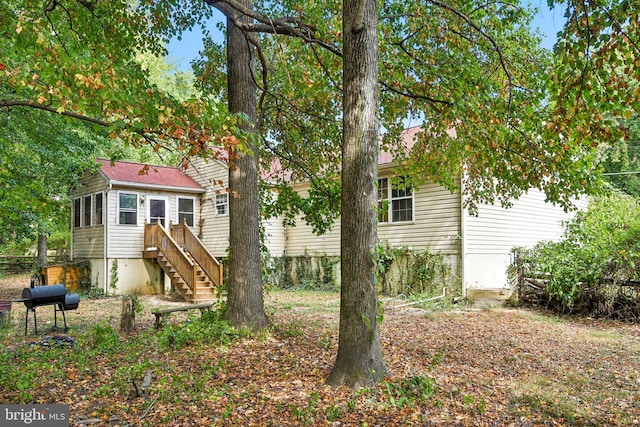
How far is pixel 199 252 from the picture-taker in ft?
54.9

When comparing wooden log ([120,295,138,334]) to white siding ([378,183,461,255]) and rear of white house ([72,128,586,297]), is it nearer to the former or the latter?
rear of white house ([72,128,586,297])

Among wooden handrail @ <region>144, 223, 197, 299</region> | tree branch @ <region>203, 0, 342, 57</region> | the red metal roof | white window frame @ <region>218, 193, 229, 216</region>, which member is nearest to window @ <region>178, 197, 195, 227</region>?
the red metal roof

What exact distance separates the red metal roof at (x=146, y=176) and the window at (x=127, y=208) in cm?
66

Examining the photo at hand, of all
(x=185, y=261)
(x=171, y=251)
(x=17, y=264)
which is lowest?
(x=17, y=264)

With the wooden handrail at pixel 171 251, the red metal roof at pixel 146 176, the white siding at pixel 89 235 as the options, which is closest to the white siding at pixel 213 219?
the red metal roof at pixel 146 176

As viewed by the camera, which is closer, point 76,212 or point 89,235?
point 89,235

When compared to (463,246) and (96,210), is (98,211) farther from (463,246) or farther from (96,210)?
(463,246)

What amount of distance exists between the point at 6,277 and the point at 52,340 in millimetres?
22629

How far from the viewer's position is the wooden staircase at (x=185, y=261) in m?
15.4

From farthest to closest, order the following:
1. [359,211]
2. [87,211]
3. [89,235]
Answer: [87,211], [89,235], [359,211]

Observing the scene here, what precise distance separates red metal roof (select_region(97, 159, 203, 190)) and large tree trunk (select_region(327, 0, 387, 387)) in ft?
43.5

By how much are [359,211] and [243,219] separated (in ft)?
10.8

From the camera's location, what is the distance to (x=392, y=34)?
361 inches

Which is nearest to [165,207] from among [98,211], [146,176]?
[146,176]
